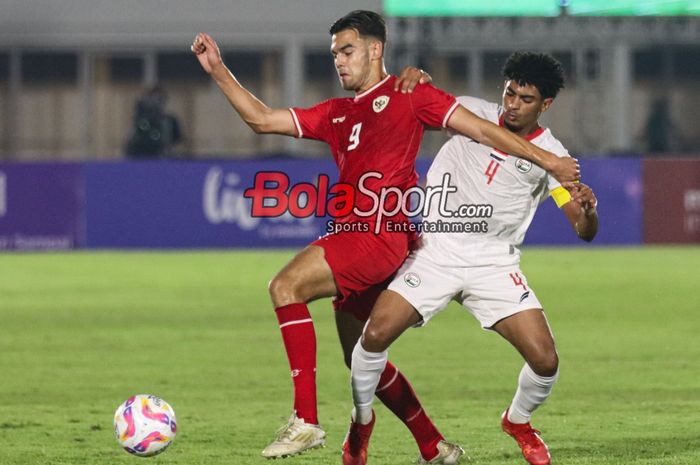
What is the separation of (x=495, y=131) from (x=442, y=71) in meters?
24.3

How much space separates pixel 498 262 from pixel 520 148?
62 cm

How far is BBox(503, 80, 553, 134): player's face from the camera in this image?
6906 mm

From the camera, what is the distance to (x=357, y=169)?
6.80 meters

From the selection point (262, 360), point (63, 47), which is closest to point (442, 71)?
point (63, 47)

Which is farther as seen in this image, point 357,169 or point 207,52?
point 207,52

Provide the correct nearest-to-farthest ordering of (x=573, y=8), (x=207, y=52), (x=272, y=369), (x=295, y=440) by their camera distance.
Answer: (x=295, y=440) → (x=207, y=52) → (x=272, y=369) → (x=573, y=8)

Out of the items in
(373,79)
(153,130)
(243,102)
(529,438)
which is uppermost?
(373,79)

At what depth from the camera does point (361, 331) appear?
23.2ft

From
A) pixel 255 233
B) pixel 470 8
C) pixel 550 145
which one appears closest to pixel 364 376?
pixel 550 145

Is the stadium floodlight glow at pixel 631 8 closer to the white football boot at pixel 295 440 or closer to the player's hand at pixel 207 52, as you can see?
the player's hand at pixel 207 52

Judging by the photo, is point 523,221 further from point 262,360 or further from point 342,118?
point 262,360

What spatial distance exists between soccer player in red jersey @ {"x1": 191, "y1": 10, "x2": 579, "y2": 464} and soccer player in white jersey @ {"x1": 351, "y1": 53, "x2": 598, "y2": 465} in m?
0.16

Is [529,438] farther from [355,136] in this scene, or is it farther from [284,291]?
[355,136]

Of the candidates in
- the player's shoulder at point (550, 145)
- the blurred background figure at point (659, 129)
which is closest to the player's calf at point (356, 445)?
the player's shoulder at point (550, 145)
